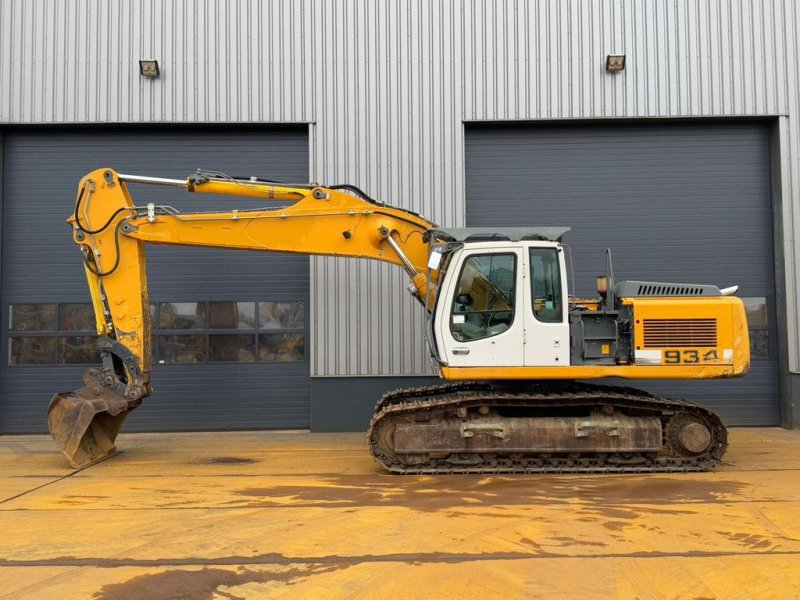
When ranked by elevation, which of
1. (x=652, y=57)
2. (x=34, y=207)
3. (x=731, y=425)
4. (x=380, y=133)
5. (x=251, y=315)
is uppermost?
(x=652, y=57)

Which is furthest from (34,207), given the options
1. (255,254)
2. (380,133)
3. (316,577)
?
(316,577)

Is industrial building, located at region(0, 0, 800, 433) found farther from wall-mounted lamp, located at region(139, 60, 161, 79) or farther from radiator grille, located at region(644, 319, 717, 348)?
radiator grille, located at region(644, 319, 717, 348)

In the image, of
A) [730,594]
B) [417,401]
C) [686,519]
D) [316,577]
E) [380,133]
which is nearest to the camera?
[730,594]

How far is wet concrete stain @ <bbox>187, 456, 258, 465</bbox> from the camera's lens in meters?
9.06

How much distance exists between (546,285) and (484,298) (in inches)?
30.7

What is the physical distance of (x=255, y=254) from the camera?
12039 mm

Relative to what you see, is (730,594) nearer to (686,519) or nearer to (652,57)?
(686,519)

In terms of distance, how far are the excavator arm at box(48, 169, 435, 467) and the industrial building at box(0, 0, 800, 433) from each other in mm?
2878

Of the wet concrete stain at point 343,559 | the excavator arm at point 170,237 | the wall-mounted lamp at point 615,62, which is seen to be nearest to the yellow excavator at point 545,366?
the excavator arm at point 170,237

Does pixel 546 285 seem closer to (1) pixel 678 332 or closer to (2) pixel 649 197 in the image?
(1) pixel 678 332

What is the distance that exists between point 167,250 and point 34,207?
2644 millimetres

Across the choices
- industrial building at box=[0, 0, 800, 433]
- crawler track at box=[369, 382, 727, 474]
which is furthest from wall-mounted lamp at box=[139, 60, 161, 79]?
crawler track at box=[369, 382, 727, 474]

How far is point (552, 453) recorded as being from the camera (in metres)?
8.08

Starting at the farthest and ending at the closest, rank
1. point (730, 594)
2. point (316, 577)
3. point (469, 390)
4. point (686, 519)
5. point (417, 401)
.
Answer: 1. point (469, 390)
2. point (417, 401)
3. point (686, 519)
4. point (316, 577)
5. point (730, 594)
